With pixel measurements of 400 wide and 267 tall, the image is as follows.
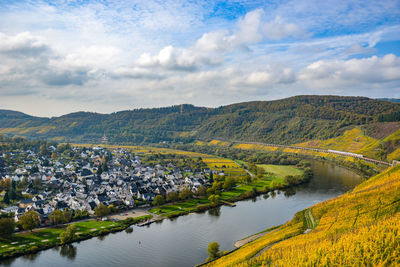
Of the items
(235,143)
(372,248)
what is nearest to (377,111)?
(235,143)

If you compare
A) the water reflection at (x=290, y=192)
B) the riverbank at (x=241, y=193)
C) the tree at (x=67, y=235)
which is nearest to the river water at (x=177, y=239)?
the tree at (x=67, y=235)

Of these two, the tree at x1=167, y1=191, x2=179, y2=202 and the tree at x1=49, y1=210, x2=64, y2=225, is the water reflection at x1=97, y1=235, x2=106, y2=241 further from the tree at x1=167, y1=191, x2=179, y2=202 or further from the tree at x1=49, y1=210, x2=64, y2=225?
the tree at x1=167, y1=191, x2=179, y2=202

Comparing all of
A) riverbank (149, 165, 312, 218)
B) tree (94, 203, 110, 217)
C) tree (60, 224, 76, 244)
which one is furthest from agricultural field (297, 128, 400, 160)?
tree (60, 224, 76, 244)

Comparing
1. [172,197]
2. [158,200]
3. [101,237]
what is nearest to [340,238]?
[101,237]

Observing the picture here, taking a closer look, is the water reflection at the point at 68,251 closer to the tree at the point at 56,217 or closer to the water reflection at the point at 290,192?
the tree at the point at 56,217

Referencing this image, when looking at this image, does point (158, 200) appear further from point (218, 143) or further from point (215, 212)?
point (218, 143)

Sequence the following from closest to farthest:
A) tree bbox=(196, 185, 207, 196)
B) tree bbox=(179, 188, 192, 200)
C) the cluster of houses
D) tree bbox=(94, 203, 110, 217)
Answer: tree bbox=(94, 203, 110, 217) < the cluster of houses < tree bbox=(179, 188, 192, 200) < tree bbox=(196, 185, 207, 196)
